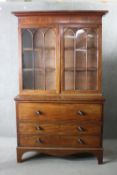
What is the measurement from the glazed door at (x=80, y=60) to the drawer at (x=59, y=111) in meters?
0.18

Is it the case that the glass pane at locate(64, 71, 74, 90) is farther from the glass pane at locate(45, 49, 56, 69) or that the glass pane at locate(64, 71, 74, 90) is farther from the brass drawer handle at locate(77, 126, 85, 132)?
the brass drawer handle at locate(77, 126, 85, 132)

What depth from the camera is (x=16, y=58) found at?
3.77 metres

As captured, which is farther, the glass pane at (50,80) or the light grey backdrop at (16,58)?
the light grey backdrop at (16,58)

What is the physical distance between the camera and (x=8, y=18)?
369 centimetres

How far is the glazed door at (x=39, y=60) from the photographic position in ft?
9.97

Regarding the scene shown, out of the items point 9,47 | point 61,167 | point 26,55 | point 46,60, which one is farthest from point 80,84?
point 9,47

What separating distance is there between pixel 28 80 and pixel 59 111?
0.49 metres

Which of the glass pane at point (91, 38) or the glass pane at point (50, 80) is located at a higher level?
the glass pane at point (91, 38)

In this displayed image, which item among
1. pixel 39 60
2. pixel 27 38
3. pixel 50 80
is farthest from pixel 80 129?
pixel 27 38

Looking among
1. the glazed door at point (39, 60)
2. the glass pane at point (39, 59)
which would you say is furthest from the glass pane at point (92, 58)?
the glass pane at point (39, 59)

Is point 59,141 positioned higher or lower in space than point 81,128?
lower

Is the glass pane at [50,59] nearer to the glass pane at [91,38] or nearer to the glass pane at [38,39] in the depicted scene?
the glass pane at [38,39]

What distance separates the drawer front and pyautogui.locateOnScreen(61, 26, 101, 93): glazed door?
369 millimetres

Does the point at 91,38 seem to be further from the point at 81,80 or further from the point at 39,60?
the point at 39,60
